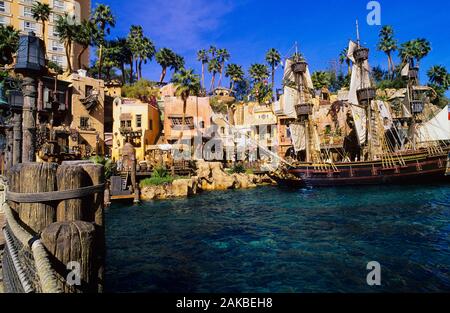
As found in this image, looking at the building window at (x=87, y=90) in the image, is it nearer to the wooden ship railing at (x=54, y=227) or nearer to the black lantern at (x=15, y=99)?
the black lantern at (x=15, y=99)

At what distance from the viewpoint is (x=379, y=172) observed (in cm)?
3897

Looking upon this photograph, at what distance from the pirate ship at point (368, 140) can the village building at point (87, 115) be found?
32.3 metres

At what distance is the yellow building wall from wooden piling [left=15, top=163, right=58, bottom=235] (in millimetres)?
54396

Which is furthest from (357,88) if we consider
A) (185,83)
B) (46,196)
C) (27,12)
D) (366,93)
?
(27,12)

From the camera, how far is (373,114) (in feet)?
164

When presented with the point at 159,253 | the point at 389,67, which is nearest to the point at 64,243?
the point at 159,253

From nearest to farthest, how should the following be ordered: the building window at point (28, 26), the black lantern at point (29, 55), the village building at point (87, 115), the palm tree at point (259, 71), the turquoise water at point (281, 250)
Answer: the black lantern at point (29, 55), the turquoise water at point (281, 250), the village building at point (87, 115), the building window at point (28, 26), the palm tree at point (259, 71)

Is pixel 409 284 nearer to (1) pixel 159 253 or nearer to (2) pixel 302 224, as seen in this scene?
(2) pixel 302 224

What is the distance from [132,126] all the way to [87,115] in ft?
24.1

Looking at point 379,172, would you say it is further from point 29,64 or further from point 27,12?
point 27,12

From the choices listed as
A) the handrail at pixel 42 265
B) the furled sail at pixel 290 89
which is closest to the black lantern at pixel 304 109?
the furled sail at pixel 290 89

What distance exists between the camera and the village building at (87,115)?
41875mm

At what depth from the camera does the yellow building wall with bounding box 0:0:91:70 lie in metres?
50.3

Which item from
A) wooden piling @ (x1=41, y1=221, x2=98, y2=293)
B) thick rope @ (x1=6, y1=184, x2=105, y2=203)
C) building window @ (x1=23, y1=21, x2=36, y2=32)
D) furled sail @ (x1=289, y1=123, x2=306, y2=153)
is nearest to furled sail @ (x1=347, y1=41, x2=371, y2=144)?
furled sail @ (x1=289, y1=123, x2=306, y2=153)
